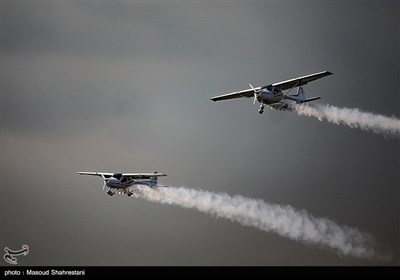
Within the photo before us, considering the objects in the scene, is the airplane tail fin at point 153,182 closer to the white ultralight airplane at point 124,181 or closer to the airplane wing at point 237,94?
the white ultralight airplane at point 124,181

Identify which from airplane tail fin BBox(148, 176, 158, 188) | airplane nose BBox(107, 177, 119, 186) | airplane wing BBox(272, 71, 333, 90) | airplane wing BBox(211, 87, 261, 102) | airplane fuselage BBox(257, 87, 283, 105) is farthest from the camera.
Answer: airplane tail fin BBox(148, 176, 158, 188)

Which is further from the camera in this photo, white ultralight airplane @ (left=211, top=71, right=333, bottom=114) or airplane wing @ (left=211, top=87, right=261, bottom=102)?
airplane wing @ (left=211, top=87, right=261, bottom=102)

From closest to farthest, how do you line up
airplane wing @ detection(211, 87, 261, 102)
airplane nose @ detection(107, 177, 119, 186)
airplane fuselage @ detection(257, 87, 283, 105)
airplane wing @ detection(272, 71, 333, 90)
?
airplane fuselage @ detection(257, 87, 283, 105)
airplane wing @ detection(272, 71, 333, 90)
airplane wing @ detection(211, 87, 261, 102)
airplane nose @ detection(107, 177, 119, 186)

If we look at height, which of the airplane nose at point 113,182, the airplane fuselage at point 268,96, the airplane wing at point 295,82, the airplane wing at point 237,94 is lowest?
the airplane nose at point 113,182

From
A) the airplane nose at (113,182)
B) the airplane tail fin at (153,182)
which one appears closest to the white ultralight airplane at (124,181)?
the airplane nose at (113,182)

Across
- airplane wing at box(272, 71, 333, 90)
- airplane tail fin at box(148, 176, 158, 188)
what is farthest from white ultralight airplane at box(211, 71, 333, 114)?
airplane tail fin at box(148, 176, 158, 188)

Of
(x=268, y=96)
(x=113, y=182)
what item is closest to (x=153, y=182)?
(x=113, y=182)

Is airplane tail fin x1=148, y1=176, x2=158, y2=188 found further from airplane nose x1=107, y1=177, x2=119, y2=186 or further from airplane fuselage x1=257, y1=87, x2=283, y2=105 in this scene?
airplane fuselage x1=257, y1=87, x2=283, y2=105

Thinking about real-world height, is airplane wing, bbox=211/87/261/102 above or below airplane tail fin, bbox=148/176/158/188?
above

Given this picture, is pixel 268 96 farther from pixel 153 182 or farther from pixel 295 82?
pixel 153 182

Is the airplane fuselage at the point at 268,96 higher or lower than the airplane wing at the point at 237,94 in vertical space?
lower
